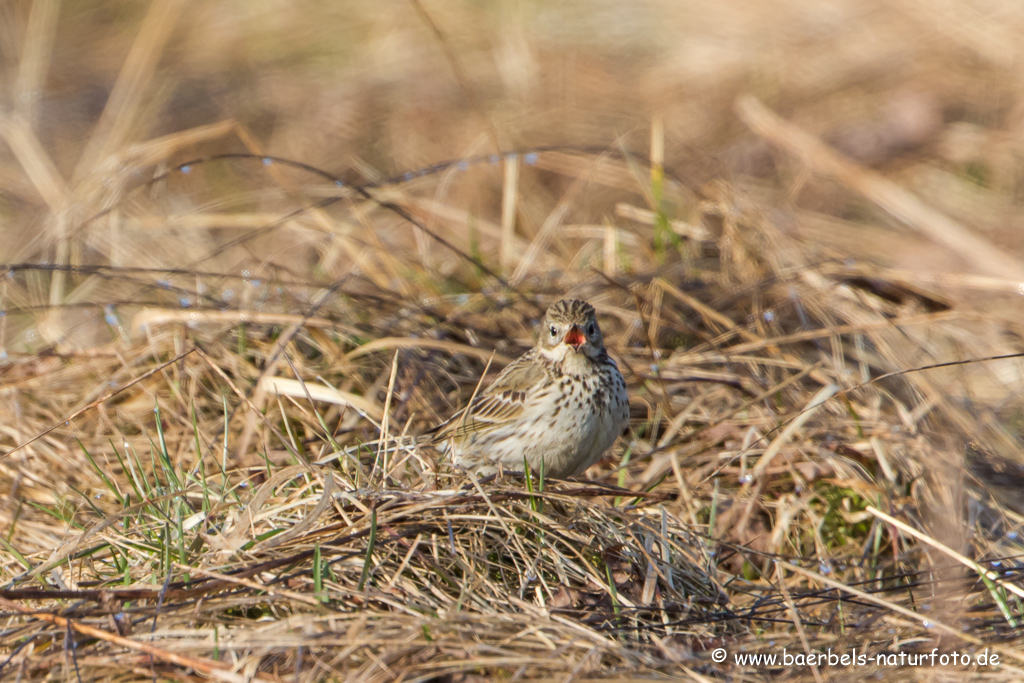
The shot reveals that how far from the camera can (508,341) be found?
556 cm

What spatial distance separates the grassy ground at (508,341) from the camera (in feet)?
10.5

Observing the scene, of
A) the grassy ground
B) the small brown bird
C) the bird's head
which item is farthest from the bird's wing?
the grassy ground

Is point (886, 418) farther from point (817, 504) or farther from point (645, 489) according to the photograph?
point (645, 489)

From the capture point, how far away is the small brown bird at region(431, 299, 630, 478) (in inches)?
167

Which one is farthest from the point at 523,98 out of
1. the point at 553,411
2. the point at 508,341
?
the point at 553,411

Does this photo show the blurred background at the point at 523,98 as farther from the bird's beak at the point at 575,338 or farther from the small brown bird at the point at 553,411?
the bird's beak at the point at 575,338

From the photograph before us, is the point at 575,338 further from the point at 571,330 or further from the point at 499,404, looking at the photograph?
the point at 499,404

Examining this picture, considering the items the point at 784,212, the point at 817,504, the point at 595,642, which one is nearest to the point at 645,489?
the point at 817,504

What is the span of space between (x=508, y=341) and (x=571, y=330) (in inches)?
49.7

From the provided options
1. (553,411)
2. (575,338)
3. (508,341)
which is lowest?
(508,341)

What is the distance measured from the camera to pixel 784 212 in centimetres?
723

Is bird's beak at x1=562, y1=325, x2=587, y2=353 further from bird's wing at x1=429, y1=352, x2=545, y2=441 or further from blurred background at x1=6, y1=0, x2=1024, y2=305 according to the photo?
blurred background at x1=6, y1=0, x2=1024, y2=305

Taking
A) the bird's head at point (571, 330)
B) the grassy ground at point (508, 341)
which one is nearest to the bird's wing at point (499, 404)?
the bird's head at point (571, 330)

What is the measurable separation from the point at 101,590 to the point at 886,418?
376 centimetres
